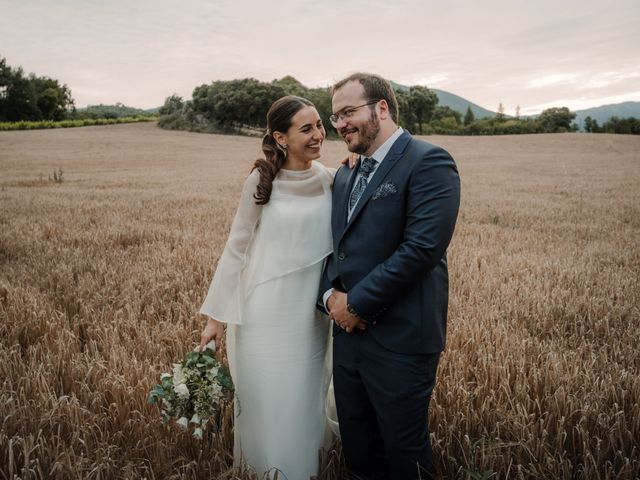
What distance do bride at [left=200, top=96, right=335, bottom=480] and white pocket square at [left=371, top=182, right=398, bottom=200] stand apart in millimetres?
590

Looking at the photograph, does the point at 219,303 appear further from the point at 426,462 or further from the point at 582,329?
the point at 582,329

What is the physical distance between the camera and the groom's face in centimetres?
229

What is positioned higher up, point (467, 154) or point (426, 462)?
point (467, 154)

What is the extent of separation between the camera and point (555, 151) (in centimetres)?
4184

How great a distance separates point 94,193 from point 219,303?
→ 12874 mm

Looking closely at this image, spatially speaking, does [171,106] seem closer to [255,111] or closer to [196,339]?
[255,111]

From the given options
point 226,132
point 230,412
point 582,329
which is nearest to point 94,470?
point 230,412

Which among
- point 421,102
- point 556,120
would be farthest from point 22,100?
point 556,120

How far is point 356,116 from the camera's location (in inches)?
91.0

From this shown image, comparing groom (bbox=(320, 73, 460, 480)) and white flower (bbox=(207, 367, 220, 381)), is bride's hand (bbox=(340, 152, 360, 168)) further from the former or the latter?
white flower (bbox=(207, 367, 220, 381))

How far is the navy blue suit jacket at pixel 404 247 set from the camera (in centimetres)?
202

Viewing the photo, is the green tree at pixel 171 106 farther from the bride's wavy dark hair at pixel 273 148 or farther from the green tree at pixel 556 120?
the bride's wavy dark hair at pixel 273 148

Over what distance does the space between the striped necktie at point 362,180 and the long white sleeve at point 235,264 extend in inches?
24.9

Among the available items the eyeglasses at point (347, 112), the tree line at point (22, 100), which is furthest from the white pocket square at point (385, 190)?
the tree line at point (22, 100)
